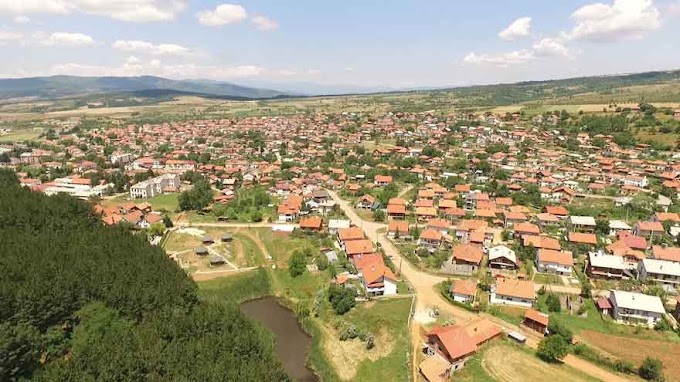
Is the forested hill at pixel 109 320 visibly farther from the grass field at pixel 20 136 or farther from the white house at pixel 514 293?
Answer: the grass field at pixel 20 136

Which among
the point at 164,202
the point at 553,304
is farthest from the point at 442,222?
the point at 164,202

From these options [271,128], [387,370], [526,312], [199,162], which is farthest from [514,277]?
[271,128]

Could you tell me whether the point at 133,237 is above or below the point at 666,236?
above

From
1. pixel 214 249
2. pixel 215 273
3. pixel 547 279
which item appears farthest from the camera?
pixel 214 249

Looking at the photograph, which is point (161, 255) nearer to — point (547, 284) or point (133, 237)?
point (133, 237)

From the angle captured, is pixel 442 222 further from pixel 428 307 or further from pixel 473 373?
pixel 473 373

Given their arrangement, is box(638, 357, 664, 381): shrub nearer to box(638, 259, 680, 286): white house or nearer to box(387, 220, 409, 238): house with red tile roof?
box(638, 259, 680, 286): white house
